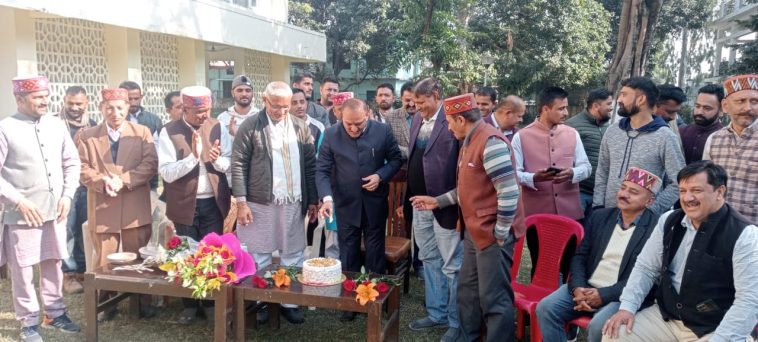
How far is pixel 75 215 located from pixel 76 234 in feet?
0.60

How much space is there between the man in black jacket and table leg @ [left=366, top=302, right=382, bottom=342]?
3.31 feet

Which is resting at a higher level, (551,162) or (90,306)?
(551,162)

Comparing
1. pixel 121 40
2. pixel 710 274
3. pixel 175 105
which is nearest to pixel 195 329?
pixel 175 105

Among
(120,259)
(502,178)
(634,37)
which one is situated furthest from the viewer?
(634,37)

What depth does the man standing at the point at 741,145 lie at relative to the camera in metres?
3.29

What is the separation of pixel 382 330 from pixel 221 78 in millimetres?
38054

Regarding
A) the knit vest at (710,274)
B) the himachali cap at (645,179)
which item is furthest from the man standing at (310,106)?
the knit vest at (710,274)

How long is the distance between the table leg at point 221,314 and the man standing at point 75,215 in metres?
2.13

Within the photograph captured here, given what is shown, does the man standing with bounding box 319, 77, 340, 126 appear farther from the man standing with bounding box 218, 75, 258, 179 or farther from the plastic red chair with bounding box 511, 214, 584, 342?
the plastic red chair with bounding box 511, 214, 584, 342

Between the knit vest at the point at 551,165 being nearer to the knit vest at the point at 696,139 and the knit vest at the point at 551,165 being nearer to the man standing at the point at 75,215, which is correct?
the knit vest at the point at 696,139

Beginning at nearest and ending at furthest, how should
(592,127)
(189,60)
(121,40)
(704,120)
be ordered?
(704,120)
(592,127)
(121,40)
(189,60)

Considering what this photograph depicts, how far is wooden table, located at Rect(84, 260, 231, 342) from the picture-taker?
11.7 feet

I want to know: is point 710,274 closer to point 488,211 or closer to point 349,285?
point 488,211

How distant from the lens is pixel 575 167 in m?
4.21
